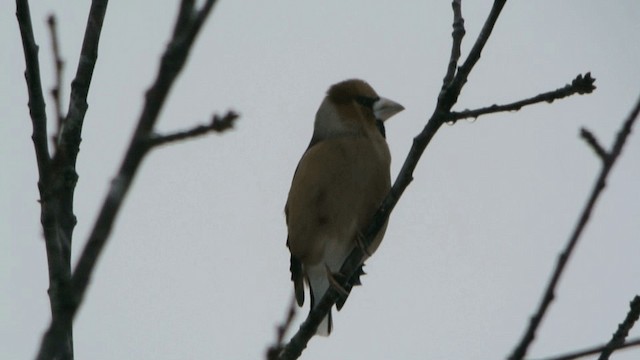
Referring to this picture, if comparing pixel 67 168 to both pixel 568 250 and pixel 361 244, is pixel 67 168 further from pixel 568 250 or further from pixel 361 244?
pixel 361 244

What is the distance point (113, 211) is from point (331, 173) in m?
3.56

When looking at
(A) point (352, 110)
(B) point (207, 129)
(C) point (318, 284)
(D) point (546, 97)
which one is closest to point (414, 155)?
(D) point (546, 97)

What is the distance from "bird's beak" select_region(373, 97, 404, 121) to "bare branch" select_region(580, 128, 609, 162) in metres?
3.05

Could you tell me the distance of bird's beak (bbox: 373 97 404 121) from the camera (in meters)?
5.42

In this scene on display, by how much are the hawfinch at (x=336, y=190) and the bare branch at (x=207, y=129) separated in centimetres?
290

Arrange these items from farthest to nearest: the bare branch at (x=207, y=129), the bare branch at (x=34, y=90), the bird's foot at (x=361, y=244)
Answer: the bird's foot at (x=361, y=244) < the bare branch at (x=34, y=90) < the bare branch at (x=207, y=129)

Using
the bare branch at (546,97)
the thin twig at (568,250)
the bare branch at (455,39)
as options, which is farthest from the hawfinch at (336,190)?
the thin twig at (568,250)

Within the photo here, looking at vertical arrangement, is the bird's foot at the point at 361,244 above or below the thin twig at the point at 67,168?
below

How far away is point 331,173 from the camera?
200 inches

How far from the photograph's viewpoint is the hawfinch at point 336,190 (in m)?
4.94

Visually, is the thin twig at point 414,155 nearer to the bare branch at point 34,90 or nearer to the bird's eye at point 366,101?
the bare branch at point 34,90

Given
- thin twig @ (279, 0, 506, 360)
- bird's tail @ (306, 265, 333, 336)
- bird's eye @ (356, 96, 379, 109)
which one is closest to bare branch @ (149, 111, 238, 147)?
thin twig @ (279, 0, 506, 360)

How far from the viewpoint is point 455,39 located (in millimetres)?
3479

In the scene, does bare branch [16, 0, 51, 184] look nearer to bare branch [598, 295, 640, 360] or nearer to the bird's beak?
bare branch [598, 295, 640, 360]
